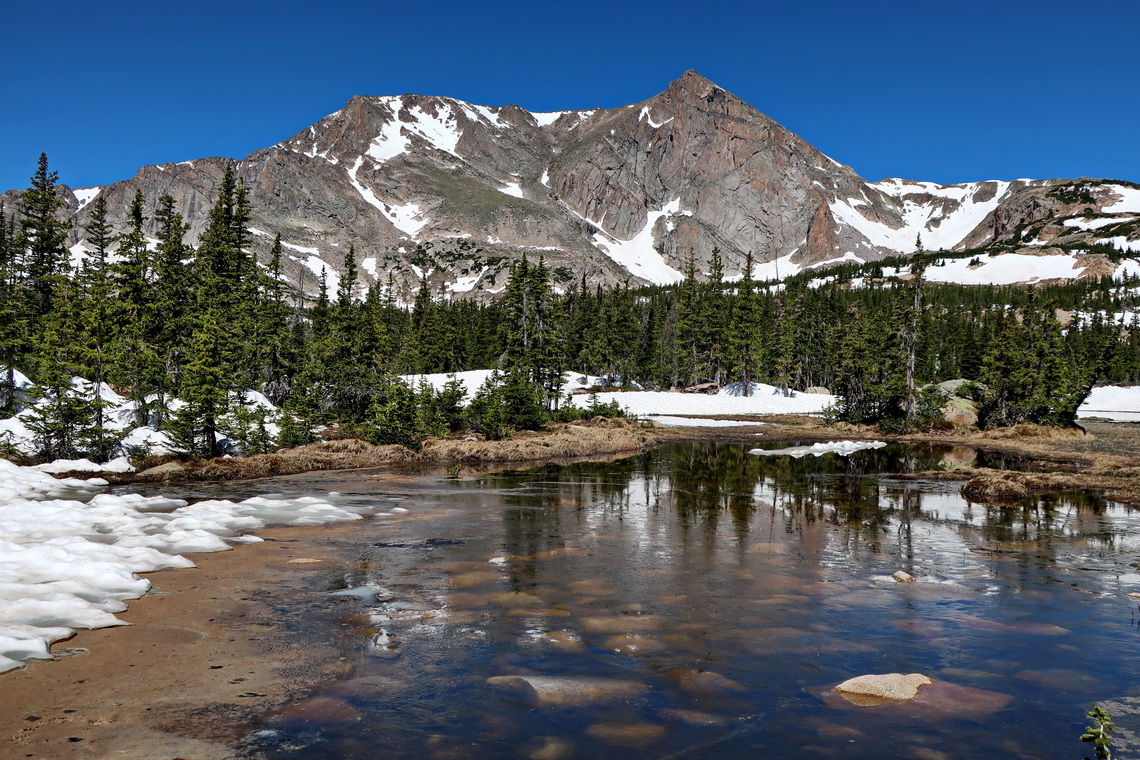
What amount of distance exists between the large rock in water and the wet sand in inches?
259

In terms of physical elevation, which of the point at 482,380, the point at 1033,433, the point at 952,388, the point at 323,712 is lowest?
the point at 323,712

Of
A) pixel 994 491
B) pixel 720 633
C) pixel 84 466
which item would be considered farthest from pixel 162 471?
pixel 994 491

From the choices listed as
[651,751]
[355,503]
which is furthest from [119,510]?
[651,751]

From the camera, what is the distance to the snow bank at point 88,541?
9.97 m

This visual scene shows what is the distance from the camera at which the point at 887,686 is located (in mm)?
8438

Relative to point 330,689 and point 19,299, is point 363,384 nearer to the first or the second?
point 19,299

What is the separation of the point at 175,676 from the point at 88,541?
804 centimetres

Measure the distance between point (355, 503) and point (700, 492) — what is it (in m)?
12.4

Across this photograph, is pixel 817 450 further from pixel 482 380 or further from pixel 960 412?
pixel 482 380

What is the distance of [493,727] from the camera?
7441 mm

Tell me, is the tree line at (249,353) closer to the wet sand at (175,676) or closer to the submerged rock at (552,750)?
the wet sand at (175,676)

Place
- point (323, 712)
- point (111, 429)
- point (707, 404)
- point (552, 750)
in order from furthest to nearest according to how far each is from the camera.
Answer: point (707, 404) → point (111, 429) → point (323, 712) → point (552, 750)

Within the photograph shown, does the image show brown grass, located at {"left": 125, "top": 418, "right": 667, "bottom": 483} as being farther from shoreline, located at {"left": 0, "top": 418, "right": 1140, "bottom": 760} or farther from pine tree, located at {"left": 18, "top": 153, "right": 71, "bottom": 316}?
pine tree, located at {"left": 18, "top": 153, "right": 71, "bottom": 316}

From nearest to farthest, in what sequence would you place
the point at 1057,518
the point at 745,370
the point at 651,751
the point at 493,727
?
1. the point at 651,751
2. the point at 493,727
3. the point at 1057,518
4. the point at 745,370
